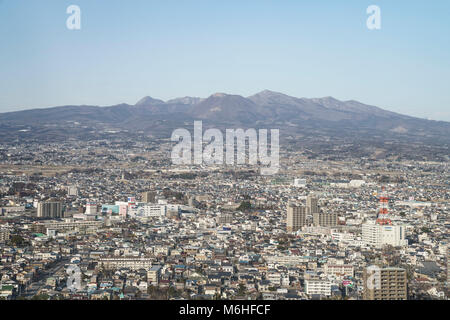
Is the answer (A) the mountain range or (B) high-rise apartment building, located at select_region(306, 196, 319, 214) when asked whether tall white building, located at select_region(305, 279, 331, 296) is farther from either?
(A) the mountain range

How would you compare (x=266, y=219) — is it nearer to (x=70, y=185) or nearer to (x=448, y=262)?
(x=448, y=262)

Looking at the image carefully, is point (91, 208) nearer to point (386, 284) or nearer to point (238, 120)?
point (386, 284)

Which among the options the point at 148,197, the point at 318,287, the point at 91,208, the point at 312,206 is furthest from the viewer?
the point at 148,197

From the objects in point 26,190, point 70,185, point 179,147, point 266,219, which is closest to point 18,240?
point 266,219

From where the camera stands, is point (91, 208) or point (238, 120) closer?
point (91, 208)

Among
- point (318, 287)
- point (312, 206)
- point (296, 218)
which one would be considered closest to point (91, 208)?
point (296, 218)

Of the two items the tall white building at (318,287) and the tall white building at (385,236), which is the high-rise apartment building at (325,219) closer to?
the tall white building at (385,236)

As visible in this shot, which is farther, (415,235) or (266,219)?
(266,219)

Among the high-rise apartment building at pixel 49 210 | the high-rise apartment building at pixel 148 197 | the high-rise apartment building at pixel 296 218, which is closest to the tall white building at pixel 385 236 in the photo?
the high-rise apartment building at pixel 296 218
